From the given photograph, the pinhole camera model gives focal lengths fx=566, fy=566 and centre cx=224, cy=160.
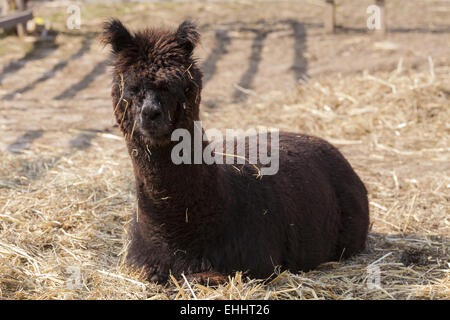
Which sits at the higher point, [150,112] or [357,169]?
[150,112]

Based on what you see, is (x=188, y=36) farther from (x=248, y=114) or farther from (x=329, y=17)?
(x=329, y=17)

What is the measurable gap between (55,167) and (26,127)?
1817mm

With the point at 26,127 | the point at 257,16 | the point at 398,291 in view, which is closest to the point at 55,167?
the point at 26,127

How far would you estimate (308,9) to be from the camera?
16.0m

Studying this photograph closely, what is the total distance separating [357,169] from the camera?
22.1ft

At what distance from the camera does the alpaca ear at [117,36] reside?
3.33 m

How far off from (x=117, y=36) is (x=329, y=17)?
10796 mm

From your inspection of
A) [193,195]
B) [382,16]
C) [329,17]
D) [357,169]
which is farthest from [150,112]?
[329,17]

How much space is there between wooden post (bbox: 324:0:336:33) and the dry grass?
4237 mm

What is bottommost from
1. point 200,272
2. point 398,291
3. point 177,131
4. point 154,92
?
point 398,291

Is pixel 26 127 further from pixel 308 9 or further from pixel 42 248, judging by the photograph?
pixel 308 9

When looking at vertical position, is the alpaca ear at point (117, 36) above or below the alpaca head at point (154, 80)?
above

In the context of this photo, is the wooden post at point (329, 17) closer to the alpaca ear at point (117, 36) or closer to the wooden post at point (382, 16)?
the wooden post at point (382, 16)

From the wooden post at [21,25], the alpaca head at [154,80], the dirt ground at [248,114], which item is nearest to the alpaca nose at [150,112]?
the alpaca head at [154,80]
